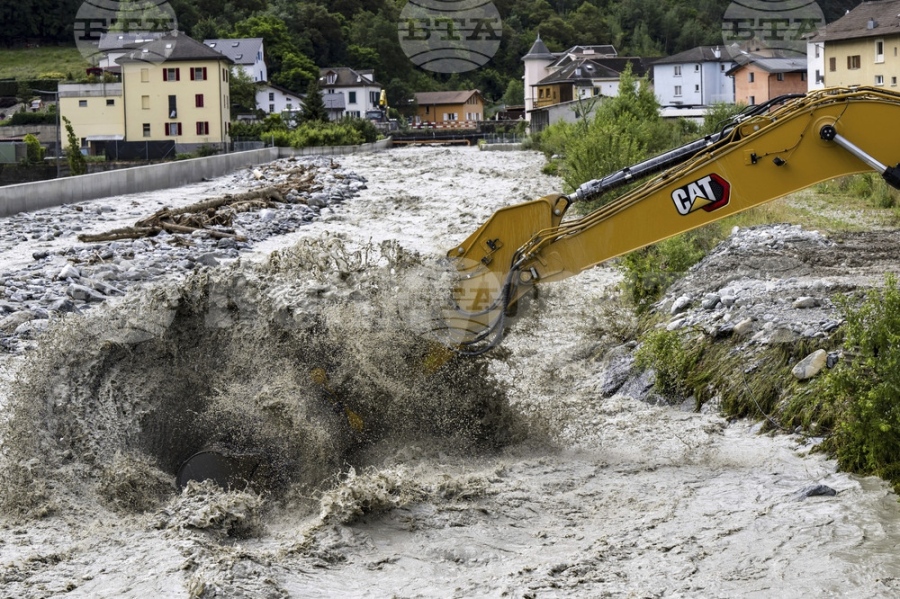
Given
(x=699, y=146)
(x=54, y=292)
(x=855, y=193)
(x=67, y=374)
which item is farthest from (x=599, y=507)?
(x=855, y=193)

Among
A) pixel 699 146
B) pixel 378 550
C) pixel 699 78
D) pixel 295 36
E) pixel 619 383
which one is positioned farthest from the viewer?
pixel 295 36

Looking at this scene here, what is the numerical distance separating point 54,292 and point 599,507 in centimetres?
1015

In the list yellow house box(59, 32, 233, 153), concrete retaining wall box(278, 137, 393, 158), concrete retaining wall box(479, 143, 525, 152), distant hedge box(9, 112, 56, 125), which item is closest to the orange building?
concrete retaining wall box(479, 143, 525, 152)

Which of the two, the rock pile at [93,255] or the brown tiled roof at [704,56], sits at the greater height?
the brown tiled roof at [704,56]

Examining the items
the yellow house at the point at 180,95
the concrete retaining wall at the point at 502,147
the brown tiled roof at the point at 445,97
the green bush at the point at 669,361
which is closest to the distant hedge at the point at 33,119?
the yellow house at the point at 180,95

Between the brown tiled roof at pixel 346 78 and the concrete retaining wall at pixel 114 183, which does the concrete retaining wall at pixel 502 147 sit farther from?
the brown tiled roof at pixel 346 78

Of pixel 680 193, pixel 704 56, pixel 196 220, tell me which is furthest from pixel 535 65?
pixel 680 193

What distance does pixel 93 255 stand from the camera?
18.5 m

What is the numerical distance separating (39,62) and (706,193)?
111431 millimetres

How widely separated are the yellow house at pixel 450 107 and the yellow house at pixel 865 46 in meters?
52.8

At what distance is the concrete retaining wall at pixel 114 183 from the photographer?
1062 inches

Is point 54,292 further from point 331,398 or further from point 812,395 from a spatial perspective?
point 812,395

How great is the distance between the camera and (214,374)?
347 inches

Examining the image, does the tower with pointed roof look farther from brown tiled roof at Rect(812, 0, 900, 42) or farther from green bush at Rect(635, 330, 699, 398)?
→ green bush at Rect(635, 330, 699, 398)
